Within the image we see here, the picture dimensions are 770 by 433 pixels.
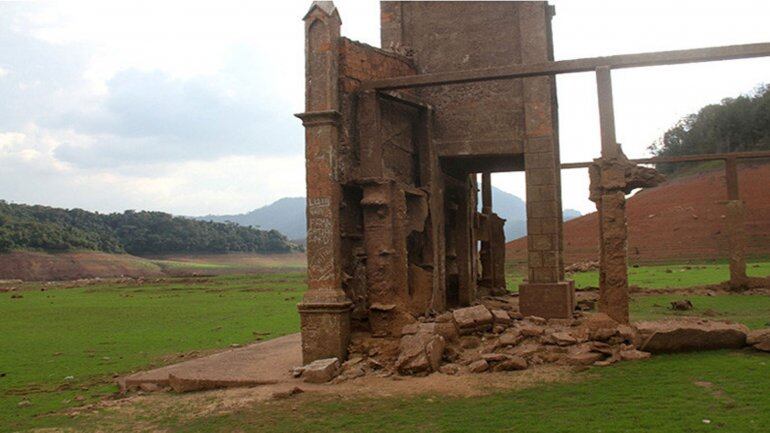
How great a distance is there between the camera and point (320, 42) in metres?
10.7

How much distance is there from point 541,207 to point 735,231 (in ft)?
33.7

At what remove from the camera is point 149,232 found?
263 ft

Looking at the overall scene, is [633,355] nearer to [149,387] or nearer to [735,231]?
[149,387]

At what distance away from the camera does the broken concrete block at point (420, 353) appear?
9258 millimetres

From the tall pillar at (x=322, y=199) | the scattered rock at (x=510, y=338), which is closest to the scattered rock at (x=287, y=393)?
the tall pillar at (x=322, y=199)

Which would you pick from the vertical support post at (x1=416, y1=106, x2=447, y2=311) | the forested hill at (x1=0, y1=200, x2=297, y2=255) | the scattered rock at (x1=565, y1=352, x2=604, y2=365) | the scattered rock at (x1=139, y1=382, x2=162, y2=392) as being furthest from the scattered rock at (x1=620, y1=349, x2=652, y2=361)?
the forested hill at (x1=0, y1=200, x2=297, y2=255)

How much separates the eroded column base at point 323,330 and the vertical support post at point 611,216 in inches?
148

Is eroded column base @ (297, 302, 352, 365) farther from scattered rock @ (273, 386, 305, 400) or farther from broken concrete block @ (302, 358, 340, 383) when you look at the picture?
scattered rock @ (273, 386, 305, 400)

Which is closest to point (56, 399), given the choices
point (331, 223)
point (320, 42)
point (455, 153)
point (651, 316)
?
point (331, 223)

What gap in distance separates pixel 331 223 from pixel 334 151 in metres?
1.08

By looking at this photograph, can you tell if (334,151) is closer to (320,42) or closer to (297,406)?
(320,42)

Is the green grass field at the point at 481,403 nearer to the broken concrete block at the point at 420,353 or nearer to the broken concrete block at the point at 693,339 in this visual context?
the broken concrete block at the point at 693,339

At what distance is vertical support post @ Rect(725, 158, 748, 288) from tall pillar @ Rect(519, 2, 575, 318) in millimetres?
9138

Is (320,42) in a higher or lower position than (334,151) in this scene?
higher
